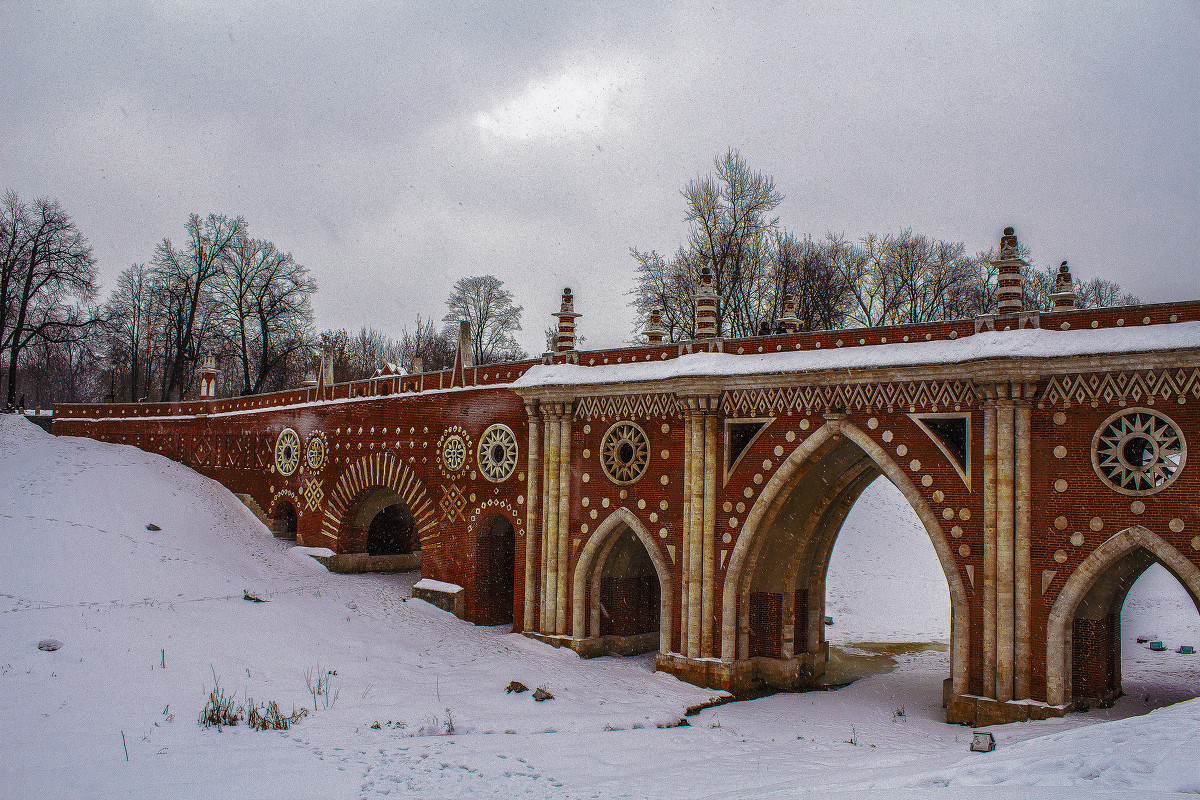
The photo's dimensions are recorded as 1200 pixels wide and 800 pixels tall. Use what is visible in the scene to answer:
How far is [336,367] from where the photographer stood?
42.2m

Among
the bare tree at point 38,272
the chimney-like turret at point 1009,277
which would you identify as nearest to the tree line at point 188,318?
the bare tree at point 38,272

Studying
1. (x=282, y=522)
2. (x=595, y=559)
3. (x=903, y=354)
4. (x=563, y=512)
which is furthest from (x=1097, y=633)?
(x=282, y=522)

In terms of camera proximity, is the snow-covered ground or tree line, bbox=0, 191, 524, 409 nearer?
the snow-covered ground

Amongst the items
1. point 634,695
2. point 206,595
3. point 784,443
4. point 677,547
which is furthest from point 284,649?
point 784,443

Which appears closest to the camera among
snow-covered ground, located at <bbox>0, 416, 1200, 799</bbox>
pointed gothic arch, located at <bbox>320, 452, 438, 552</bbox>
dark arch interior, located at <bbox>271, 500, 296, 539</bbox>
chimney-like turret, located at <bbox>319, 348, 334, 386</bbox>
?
snow-covered ground, located at <bbox>0, 416, 1200, 799</bbox>

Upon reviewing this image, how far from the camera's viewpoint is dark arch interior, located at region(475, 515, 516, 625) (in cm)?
1861

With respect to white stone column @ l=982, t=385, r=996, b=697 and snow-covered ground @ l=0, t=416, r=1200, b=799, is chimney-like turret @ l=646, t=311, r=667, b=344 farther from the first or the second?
white stone column @ l=982, t=385, r=996, b=697

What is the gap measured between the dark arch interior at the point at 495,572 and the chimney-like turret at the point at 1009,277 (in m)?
10.7

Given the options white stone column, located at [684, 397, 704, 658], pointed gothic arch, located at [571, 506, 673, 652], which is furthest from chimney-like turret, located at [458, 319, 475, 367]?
white stone column, located at [684, 397, 704, 658]

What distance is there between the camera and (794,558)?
1555 cm

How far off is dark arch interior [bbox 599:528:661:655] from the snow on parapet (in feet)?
10.8

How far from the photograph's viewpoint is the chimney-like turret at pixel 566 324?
17547mm

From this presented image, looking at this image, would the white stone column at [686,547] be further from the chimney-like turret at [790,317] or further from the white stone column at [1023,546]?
the white stone column at [1023,546]

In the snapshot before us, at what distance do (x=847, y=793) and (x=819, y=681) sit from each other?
357 inches
